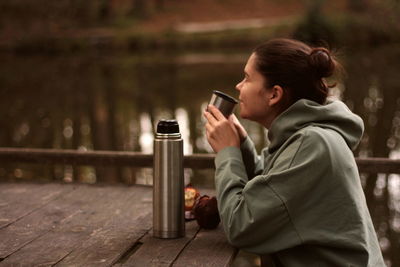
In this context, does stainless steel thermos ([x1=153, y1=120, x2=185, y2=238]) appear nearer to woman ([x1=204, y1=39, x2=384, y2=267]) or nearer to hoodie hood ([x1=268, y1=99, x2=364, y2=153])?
woman ([x1=204, y1=39, x2=384, y2=267])

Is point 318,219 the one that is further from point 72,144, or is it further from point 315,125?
point 72,144

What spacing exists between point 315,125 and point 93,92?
12.6 m

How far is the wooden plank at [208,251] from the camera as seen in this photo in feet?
7.27

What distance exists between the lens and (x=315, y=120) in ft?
7.27

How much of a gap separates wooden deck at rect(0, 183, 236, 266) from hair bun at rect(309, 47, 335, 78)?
28.3 inches

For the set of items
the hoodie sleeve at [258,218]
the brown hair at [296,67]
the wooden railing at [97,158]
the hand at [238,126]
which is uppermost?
the brown hair at [296,67]

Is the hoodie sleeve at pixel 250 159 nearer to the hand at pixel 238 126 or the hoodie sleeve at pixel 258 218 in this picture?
the hand at pixel 238 126

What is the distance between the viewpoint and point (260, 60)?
2314 millimetres


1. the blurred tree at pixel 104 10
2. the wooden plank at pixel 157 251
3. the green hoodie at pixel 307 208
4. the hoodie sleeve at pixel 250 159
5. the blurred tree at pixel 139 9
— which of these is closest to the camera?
the green hoodie at pixel 307 208

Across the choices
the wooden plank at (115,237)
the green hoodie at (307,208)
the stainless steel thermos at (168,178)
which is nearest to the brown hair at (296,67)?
the green hoodie at (307,208)

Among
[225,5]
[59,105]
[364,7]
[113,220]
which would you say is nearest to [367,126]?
[59,105]

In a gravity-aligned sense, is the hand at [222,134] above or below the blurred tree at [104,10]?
below

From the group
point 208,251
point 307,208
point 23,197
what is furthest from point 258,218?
point 23,197

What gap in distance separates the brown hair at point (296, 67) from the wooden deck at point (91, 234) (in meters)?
0.63
